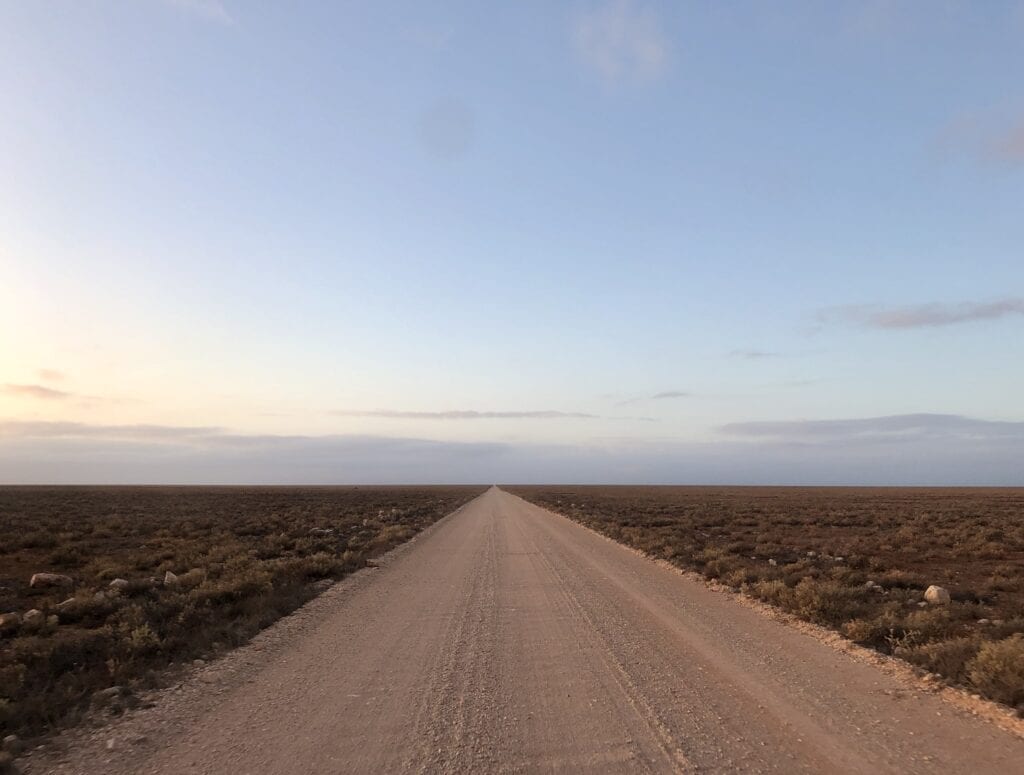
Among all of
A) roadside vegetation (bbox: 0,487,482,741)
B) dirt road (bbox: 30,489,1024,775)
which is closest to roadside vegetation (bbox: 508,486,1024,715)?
dirt road (bbox: 30,489,1024,775)

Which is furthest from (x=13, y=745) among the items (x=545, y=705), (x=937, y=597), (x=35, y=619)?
(x=937, y=597)

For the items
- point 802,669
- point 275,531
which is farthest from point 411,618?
point 275,531

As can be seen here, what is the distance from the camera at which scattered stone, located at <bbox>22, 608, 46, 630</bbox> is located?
10.4 metres

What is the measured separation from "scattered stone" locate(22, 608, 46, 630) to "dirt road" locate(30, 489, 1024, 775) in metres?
3.75

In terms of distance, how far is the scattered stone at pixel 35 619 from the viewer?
10.4 metres

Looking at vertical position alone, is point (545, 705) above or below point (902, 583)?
above

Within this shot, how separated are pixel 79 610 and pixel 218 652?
4.13 meters

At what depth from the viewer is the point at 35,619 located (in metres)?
10.6

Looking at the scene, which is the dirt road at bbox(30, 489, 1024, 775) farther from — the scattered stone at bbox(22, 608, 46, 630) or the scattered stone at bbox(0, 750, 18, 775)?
the scattered stone at bbox(22, 608, 46, 630)

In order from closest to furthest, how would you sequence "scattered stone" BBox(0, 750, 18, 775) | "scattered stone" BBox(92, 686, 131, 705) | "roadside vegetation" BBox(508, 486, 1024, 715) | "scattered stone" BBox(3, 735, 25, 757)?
1. "scattered stone" BBox(0, 750, 18, 775)
2. "scattered stone" BBox(3, 735, 25, 757)
3. "scattered stone" BBox(92, 686, 131, 705)
4. "roadside vegetation" BBox(508, 486, 1024, 715)

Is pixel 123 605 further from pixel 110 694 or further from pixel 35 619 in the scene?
pixel 110 694

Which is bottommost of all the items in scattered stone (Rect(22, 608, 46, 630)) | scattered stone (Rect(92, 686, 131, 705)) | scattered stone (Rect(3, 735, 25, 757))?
scattered stone (Rect(22, 608, 46, 630))

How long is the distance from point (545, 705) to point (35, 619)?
893cm

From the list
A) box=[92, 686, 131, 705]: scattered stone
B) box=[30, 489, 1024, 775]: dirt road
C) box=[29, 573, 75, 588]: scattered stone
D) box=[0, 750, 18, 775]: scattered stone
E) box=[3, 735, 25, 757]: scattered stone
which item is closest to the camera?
box=[0, 750, 18, 775]: scattered stone
